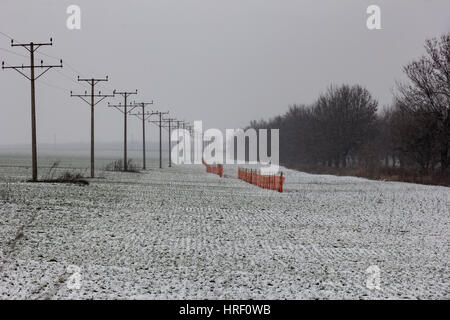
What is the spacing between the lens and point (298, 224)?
65.0ft

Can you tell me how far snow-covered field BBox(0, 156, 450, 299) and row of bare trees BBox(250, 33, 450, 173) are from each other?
85.5ft

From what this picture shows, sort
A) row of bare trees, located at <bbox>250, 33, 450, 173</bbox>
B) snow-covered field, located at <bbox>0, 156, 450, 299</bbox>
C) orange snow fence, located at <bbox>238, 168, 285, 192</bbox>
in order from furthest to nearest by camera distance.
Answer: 1. row of bare trees, located at <bbox>250, 33, 450, 173</bbox>
2. orange snow fence, located at <bbox>238, 168, 285, 192</bbox>
3. snow-covered field, located at <bbox>0, 156, 450, 299</bbox>

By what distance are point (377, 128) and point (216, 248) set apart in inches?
2959

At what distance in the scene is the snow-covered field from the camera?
34.4 feet

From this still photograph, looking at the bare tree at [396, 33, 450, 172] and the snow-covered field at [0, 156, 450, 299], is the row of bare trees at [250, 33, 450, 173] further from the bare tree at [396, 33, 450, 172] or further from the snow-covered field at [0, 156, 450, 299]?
the snow-covered field at [0, 156, 450, 299]

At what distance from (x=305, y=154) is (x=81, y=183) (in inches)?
2971

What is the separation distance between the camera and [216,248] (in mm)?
14766

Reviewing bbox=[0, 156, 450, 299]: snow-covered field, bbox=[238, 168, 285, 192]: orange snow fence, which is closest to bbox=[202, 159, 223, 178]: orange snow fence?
bbox=[238, 168, 285, 192]: orange snow fence

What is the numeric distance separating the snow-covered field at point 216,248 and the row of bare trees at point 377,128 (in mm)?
26075

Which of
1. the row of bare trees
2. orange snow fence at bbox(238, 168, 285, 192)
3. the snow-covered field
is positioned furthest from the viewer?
the row of bare trees

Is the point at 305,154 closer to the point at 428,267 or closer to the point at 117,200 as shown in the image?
the point at 117,200

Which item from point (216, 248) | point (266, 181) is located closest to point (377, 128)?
point (266, 181)

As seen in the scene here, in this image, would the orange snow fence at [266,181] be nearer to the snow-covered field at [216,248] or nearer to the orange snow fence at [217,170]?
the snow-covered field at [216,248]

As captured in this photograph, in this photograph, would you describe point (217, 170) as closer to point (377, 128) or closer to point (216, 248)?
point (377, 128)
